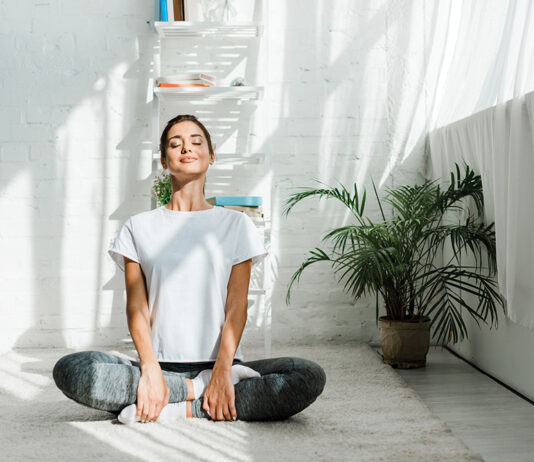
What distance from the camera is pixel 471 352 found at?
2.74 meters

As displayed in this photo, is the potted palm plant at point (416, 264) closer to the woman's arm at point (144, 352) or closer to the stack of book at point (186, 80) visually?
the stack of book at point (186, 80)

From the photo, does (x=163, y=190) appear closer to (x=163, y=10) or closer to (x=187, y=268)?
(x=163, y=10)

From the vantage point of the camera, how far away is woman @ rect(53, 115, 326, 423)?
1721mm

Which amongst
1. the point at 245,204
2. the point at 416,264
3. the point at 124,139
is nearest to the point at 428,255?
the point at 416,264

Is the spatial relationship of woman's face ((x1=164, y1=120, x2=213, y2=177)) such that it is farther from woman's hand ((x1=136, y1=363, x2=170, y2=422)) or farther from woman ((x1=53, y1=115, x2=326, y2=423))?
woman's hand ((x1=136, y1=363, x2=170, y2=422))

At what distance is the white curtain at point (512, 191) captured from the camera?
2.04 m

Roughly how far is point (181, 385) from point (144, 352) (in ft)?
0.49

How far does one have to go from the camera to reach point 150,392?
1699 mm

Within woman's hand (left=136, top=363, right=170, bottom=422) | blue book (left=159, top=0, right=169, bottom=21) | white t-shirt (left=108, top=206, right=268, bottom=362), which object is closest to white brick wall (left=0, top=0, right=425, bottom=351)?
blue book (left=159, top=0, right=169, bottom=21)

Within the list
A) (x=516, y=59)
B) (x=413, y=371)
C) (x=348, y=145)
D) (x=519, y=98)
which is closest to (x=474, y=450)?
(x=413, y=371)

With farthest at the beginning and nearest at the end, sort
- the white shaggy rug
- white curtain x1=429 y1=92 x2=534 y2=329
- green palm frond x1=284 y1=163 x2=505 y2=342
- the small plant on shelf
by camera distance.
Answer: the small plant on shelf
green palm frond x1=284 y1=163 x2=505 y2=342
white curtain x1=429 y1=92 x2=534 y2=329
the white shaggy rug

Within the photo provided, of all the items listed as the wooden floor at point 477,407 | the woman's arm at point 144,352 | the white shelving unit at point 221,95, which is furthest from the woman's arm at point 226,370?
the white shelving unit at point 221,95

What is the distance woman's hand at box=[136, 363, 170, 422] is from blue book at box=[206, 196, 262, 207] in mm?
1181

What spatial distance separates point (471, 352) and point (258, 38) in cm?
183
